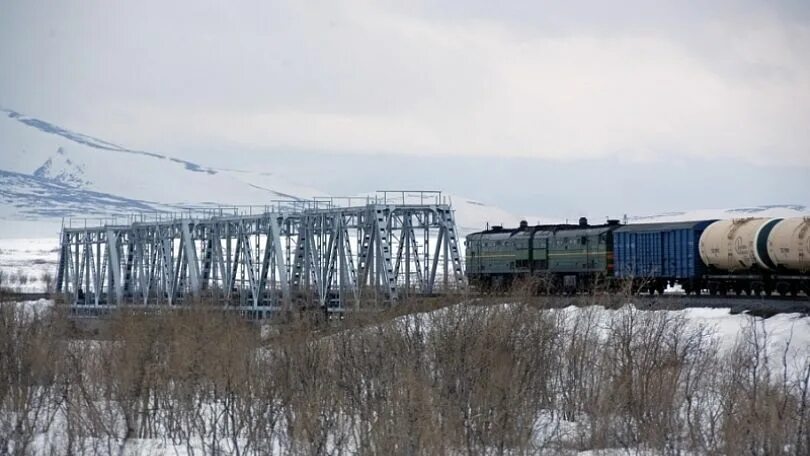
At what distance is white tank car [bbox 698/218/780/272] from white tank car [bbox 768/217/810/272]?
58cm

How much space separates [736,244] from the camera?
53.1 meters

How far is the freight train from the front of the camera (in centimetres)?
5109

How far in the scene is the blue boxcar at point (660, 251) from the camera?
185 feet

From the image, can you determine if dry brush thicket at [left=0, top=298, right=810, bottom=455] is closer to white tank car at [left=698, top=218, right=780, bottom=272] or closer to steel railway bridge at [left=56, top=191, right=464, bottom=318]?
steel railway bridge at [left=56, top=191, right=464, bottom=318]

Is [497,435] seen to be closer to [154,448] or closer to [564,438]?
[564,438]

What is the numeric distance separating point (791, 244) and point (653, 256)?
9.11 metres

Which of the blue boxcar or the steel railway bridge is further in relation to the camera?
the steel railway bridge

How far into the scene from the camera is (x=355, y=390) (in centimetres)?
3309

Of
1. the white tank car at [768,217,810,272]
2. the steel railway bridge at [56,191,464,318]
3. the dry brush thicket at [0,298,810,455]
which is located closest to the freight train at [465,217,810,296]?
the white tank car at [768,217,810,272]

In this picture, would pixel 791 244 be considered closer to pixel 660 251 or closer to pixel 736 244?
pixel 736 244

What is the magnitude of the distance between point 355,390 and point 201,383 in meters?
4.60

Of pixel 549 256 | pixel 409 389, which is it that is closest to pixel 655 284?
pixel 549 256

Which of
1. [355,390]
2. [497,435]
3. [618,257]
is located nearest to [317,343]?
[355,390]

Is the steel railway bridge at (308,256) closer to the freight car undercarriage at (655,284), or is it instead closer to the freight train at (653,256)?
the freight car undercarriage at (655,284)
